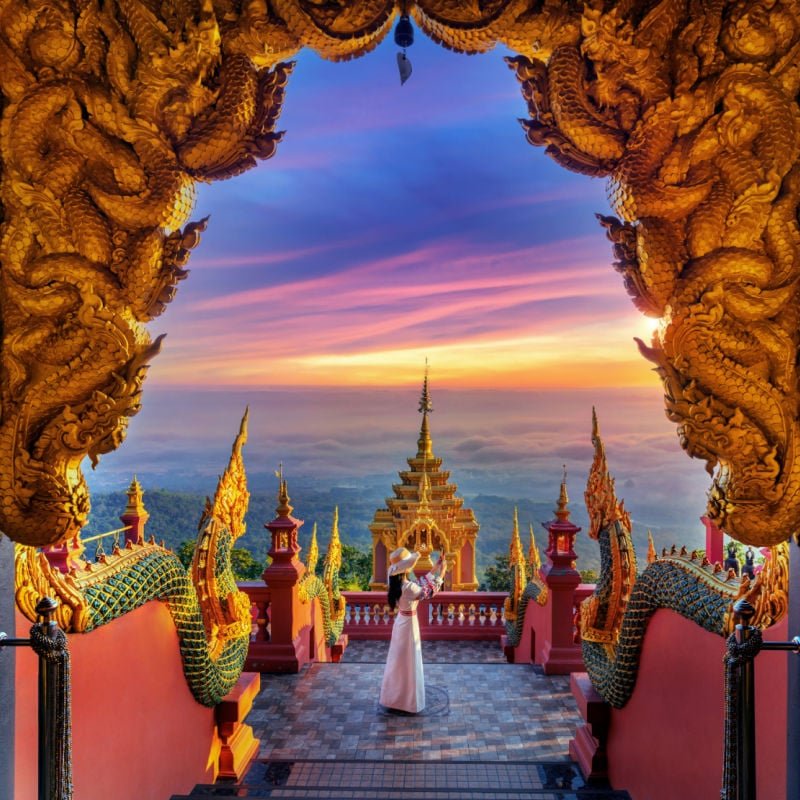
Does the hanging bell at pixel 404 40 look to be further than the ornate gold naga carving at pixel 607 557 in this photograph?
No

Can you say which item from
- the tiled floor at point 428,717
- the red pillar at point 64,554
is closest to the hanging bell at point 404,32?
the red pillar at point 64,554

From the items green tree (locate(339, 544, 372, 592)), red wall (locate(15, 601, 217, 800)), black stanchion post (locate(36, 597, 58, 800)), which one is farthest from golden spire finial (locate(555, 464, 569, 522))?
green tree (locate(339, 544, 372, 592))

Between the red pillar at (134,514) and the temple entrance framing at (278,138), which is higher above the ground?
the temple entrance framing at (278,138)

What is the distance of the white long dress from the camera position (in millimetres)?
5637

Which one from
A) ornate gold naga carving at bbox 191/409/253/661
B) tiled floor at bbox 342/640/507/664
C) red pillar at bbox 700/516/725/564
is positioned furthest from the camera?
tiled floor at bbox 342/640/507/664

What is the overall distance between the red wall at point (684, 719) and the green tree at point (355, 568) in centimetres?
1660

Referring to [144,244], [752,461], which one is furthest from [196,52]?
[752,461]

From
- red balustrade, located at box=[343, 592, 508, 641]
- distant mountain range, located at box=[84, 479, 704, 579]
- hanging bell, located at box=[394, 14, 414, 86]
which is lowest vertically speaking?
distant mountain range, located at box=[84, 479, 704, 579]

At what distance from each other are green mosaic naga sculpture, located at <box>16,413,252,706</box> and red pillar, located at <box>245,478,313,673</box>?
77.5 inches

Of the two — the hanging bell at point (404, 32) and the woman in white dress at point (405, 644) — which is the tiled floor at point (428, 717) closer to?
the woman in white dress at point (405, 644)

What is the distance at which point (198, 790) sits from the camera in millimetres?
3961

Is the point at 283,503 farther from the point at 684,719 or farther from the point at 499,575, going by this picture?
the point at 499,575

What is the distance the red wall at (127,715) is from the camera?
259 cm

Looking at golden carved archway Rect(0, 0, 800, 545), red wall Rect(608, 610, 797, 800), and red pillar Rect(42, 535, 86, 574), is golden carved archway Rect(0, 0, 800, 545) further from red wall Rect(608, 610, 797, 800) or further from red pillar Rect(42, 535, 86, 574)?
red wall Rect(608, 610, 797, 800)
